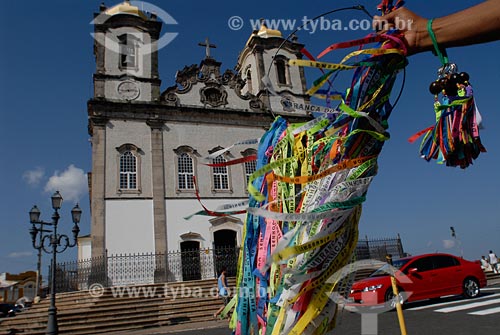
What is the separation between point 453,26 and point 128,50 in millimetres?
23213

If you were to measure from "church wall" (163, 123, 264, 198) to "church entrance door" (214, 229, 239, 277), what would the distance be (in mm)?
2198

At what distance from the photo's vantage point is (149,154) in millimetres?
20344

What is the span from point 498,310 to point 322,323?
8947 mm

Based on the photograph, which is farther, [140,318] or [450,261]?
[140,318]

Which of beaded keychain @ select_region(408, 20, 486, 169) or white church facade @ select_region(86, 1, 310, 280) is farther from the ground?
white church facade @ select_region(86, 1, 310, 280)

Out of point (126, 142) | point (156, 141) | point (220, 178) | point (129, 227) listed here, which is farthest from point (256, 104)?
point (129, 227)

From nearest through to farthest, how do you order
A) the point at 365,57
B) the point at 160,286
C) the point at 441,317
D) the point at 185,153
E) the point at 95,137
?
the point at 365,57 → the point at 441,317 → the point at 160,286 → the point at 95,137 → the point at 185,153

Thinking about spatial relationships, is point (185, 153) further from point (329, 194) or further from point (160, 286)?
point (329, 194)

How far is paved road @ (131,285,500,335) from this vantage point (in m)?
6.98

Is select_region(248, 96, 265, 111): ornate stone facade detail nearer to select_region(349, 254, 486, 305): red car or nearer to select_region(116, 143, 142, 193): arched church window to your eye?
select_region(116, 143, 142, 193): arched church window

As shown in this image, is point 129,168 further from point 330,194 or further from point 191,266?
point 330,194

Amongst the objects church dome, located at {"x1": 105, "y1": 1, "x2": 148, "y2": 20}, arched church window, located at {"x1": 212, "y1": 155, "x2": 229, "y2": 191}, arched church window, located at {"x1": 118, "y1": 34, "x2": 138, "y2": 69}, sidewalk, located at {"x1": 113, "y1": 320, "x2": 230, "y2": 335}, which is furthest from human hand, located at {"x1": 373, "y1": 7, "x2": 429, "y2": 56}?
church dome, located at {"x1": 105, "y1": 1, "x2": 148, "y2": 20}

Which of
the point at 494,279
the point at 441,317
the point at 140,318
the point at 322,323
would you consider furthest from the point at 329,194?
the point at 494,279

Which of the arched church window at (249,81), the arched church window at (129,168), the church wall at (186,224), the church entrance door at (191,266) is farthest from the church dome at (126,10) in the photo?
the church entrance door at (191,266)
